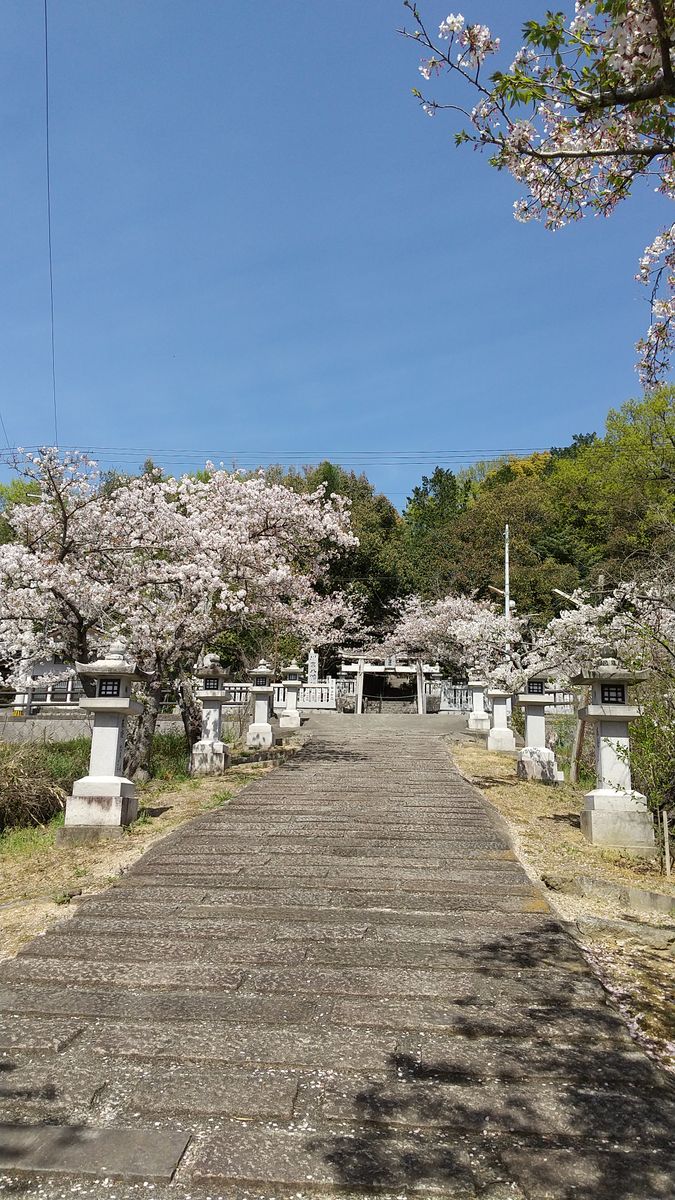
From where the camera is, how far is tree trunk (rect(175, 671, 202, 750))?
14.8 meters

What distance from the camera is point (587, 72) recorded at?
14.1ft

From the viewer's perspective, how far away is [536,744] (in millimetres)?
13258

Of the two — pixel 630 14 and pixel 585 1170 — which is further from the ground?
pixel 630 14

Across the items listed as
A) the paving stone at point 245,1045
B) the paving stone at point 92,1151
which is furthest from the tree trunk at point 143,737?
the paving stone at point 92,1151

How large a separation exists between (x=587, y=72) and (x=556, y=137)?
649mm

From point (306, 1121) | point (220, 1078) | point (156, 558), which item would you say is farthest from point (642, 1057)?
point (156, 558)

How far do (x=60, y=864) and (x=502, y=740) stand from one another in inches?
453

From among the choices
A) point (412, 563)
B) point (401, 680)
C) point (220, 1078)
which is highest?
point (412, 563)

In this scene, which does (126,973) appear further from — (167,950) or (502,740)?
(502,740)

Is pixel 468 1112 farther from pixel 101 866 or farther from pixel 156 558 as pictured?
pixel 156 558

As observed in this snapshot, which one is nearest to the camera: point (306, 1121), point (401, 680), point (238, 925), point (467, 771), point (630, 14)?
point (306, 1121)

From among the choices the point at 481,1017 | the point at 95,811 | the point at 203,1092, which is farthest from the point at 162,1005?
the point at 95,811

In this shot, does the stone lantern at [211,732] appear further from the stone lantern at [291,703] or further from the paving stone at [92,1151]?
the paving stone at [92,1151]

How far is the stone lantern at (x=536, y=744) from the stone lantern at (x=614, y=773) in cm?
451
